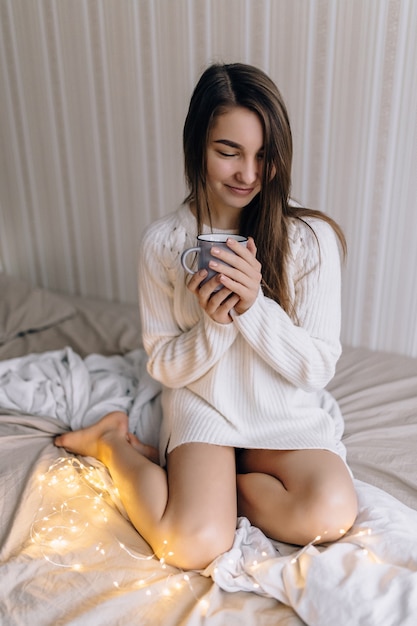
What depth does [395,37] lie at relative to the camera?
1.44 meters

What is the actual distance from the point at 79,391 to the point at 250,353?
0.50m

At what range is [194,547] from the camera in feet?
3.08

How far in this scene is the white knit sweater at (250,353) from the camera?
1.06 metres

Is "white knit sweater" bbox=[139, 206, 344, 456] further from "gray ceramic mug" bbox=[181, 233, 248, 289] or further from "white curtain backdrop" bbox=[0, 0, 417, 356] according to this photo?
"white curtain backdrop" bbox=[0, 0, 417, 356]

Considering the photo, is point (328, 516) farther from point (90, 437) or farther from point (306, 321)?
point (90, 437)

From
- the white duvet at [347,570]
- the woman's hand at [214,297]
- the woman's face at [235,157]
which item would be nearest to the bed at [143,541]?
the white duvet at [347,570]

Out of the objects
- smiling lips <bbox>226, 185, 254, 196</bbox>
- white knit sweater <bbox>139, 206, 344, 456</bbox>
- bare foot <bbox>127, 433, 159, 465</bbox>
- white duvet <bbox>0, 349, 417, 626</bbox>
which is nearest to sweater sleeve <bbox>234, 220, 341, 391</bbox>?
white knit sweater <bbox>139, 206, 344, 456</bbox>

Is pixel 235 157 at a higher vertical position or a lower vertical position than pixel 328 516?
higher

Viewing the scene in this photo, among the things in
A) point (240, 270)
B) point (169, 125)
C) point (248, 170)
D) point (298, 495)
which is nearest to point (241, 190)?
point (248, 170)

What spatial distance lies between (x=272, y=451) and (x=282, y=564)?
235mm

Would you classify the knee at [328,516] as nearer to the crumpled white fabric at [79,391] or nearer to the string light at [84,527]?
the string light at [84,527]

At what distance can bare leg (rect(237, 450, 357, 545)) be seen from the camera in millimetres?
961

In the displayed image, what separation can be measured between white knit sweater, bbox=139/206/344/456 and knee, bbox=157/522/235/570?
0.17m

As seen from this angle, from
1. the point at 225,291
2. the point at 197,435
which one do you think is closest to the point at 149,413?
the point at 197,435
